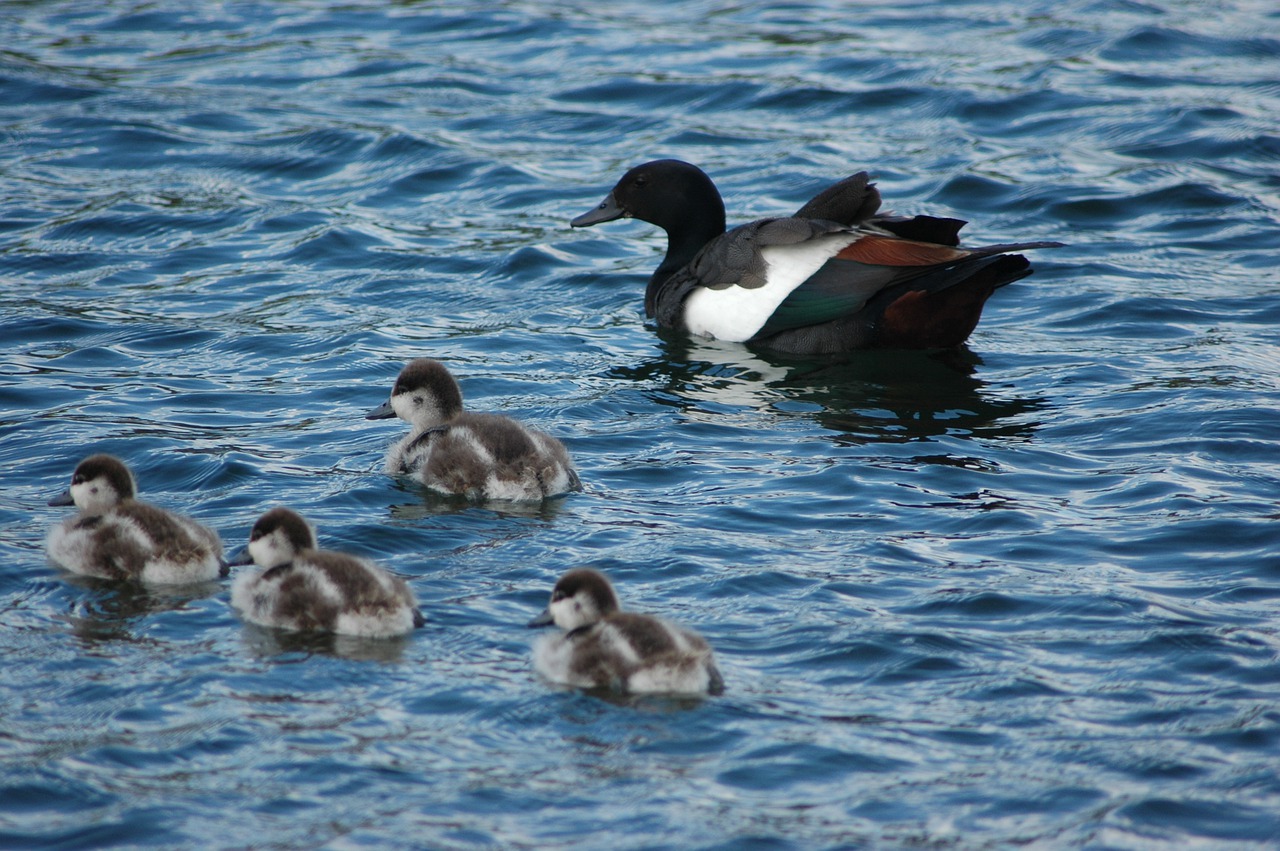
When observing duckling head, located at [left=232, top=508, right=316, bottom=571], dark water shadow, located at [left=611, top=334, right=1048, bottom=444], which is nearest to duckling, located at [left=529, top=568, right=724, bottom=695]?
duckling head, located at [left=232, top=508, right=316, bottom=571]

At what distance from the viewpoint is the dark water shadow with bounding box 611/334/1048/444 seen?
8.38 meters

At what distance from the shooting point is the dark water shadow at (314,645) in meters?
5.54

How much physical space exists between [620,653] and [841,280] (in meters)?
4.81

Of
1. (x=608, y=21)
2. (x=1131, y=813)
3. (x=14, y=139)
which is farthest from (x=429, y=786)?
(x=608, y=21)

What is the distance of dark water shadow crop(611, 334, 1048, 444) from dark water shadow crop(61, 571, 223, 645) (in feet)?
11.2

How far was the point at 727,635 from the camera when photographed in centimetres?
574

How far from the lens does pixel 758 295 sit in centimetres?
988

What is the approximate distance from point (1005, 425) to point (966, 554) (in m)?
1.95

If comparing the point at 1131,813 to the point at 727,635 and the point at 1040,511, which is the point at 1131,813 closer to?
the point at 727,635

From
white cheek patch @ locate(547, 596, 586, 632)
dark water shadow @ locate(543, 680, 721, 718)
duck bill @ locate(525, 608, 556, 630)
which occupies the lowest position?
dark water shadow @ locate(543, 680, 721, 718)

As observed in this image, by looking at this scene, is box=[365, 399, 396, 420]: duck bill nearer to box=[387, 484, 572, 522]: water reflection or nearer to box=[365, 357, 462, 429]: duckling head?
box=[365, 357, 462, 429]: duckling head

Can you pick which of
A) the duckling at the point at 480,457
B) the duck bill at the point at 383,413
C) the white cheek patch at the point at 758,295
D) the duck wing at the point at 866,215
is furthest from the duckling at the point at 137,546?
the duck wing at the point at 866,215

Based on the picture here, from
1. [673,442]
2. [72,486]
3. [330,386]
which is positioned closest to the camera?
[72,486]

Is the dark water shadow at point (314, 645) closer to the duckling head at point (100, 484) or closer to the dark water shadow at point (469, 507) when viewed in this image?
the duckling head at point (100, 484)
